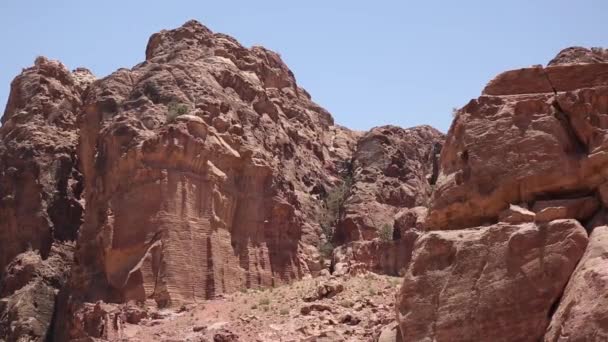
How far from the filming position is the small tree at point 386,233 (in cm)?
5691

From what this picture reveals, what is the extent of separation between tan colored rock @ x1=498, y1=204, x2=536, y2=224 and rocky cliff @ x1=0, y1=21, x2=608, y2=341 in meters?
0.03

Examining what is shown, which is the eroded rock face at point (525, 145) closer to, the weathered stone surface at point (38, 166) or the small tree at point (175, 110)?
the small tree at point (175, 110)

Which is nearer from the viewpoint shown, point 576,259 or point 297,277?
point 576,259

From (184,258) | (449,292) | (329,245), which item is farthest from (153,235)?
(449,292)

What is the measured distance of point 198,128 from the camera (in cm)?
4962

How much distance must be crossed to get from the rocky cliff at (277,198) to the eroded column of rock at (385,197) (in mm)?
126

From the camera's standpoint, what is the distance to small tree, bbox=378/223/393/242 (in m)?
56.9

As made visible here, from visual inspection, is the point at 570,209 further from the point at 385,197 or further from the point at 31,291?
the point at 385,197

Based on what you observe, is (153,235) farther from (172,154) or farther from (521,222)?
(521,222)

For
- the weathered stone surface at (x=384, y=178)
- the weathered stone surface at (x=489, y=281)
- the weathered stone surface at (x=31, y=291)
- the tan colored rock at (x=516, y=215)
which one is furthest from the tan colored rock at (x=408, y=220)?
the tan colored rock at (x=516, y=215)

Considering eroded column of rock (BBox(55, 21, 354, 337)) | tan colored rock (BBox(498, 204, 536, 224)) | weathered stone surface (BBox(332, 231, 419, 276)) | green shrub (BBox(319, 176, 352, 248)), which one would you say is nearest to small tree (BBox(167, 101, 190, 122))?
eroded column of rock (BBox(55, 21, 354, 337))

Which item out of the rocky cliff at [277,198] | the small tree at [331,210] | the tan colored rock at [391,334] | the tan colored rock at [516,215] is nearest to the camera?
the rocky cliff at [277,198]

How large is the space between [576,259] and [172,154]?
95.1 feet

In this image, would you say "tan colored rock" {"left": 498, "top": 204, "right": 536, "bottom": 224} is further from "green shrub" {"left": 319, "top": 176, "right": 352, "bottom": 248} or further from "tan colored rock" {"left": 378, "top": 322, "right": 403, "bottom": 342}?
"green shrub" {"left": 319, "top": 176, "right": 352, "bottom": 248}
